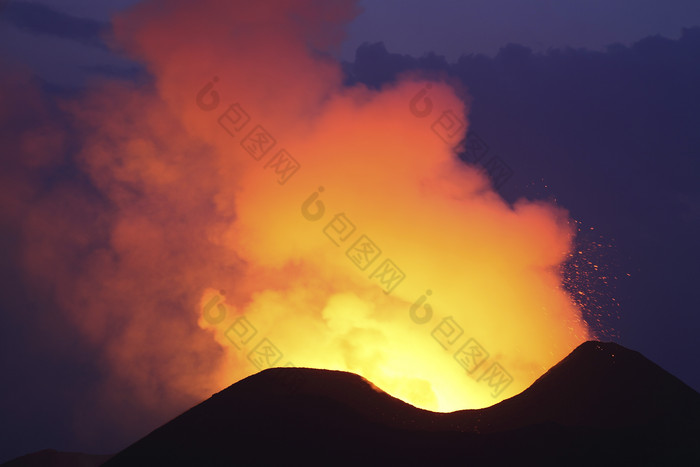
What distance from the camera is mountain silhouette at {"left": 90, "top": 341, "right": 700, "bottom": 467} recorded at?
27.8 feet

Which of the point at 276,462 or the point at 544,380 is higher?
the point at 544,380

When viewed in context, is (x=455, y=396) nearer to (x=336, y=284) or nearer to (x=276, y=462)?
(x=336, y=284)

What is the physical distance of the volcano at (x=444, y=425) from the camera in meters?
8.48

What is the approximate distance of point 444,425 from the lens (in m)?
9.67

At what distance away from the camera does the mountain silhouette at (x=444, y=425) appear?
8484 millimetres

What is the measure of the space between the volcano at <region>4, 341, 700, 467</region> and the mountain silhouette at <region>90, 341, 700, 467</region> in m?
0.02

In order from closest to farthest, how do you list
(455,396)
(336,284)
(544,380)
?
(544,380) < (455,396) < (336,284)

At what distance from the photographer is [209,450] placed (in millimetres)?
9070

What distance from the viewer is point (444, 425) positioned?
9672 mm

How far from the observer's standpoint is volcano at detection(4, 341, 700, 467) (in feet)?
27.8

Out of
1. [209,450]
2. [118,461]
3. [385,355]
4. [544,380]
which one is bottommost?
[118,461]

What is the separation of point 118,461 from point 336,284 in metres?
9.33

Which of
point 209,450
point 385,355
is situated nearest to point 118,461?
point 209,450

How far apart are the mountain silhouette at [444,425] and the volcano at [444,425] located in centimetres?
2
